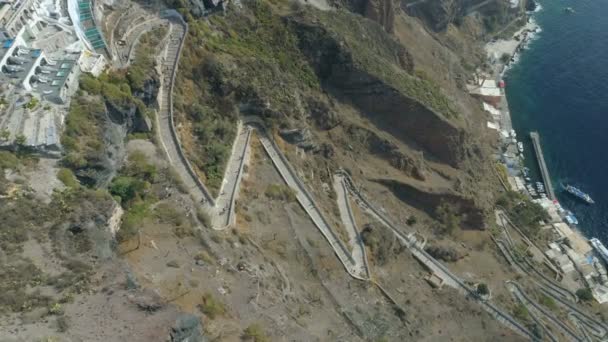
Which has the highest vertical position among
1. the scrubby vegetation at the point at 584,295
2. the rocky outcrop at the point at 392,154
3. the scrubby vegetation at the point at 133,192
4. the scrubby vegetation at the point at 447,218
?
the scrubby vegetation at the point at 133,192

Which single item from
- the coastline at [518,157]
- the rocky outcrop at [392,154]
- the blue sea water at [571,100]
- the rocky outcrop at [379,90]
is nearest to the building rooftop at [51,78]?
the rocky outcrop at [379,90]

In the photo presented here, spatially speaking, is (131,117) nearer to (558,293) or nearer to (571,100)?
(558,293)

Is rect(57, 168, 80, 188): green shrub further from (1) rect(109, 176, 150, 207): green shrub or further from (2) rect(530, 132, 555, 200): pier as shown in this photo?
(2) rect(530, 132, 555, 200): pier

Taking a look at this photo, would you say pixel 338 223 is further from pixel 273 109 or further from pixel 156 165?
pixel 156 165

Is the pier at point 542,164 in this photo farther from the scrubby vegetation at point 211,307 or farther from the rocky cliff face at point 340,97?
the scrubby vegetation at point 211,307

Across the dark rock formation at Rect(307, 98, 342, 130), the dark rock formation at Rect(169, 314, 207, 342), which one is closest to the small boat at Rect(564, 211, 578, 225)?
the dark rock formation at Rect(307, 98, 342, 130)

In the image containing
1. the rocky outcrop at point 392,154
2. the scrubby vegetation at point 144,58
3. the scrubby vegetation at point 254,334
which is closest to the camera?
the scrubby vegetation at point 254,334
